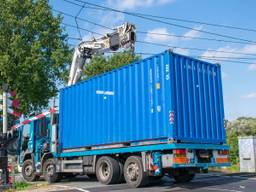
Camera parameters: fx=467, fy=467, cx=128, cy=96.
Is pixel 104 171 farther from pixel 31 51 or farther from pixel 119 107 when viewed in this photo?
pixel 31 51

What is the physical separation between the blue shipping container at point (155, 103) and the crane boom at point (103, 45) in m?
2.59

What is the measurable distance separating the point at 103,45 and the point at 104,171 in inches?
239

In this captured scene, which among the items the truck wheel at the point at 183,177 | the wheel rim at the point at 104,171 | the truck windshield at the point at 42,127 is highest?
the truck windshield at the point at 42,127

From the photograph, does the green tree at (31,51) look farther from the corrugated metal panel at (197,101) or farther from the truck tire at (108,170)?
the corrugated metal panel at (197,101)

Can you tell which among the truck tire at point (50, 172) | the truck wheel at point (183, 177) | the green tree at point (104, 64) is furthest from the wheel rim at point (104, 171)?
the green tree at point (104, 64)

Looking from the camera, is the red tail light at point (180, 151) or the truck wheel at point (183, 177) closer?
the red tail light at point (180, 151)

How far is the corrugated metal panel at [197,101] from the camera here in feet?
45.3

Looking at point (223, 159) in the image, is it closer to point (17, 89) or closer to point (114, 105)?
point (114, 105)

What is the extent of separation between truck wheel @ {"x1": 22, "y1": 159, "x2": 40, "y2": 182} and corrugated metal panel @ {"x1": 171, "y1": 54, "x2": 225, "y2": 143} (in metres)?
7.54

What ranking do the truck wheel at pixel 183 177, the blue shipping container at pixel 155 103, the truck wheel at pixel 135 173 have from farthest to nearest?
the truck wheel at pixel 183 177, the truck wheel at pixel 135 173, the blue shipping container at pixel 155 103

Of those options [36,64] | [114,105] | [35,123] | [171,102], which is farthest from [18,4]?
[171,102]

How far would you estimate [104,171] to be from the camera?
15.6 m

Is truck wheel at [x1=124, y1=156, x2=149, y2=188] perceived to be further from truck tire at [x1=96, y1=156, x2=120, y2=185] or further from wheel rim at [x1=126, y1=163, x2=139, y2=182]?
truck tire at [x1=96, y1=156, x2=120, y2=185]

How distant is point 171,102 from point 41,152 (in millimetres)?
7300
